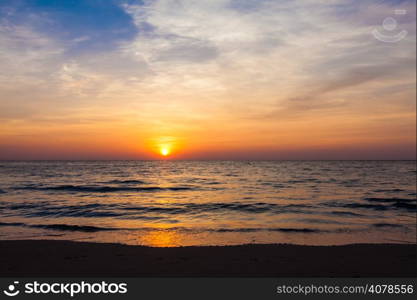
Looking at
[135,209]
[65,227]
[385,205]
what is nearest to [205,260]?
[65,227]

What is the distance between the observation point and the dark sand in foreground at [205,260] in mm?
7848

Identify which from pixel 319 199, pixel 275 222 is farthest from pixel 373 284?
pixel 319 199

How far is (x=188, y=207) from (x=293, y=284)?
1468 centimetres

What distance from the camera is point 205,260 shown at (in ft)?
28.9

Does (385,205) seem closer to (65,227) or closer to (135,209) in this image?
(135,209)

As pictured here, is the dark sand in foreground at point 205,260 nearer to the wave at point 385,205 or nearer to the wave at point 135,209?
the wave at point 135,209

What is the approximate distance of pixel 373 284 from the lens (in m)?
7.01

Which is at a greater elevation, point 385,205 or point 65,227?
point 65,227

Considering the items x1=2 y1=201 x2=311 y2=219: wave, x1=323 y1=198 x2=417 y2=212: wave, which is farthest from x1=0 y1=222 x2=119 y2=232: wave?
x1=323 y1=198 x2=417 y2=212: wave

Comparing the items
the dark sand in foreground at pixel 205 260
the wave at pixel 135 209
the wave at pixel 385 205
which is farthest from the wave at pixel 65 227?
the wave at pixel 385 205

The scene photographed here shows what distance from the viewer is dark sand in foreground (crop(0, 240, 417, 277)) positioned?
785 centimetres

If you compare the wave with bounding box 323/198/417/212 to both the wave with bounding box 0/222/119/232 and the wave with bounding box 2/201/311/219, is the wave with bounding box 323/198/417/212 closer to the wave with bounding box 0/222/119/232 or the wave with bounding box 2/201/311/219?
the wave with bounding box 2/201/311/219

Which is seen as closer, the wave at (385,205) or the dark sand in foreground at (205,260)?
the dark sand in foreground at (205,260)

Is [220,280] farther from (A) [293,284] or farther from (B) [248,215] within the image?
(B) [248,215]
